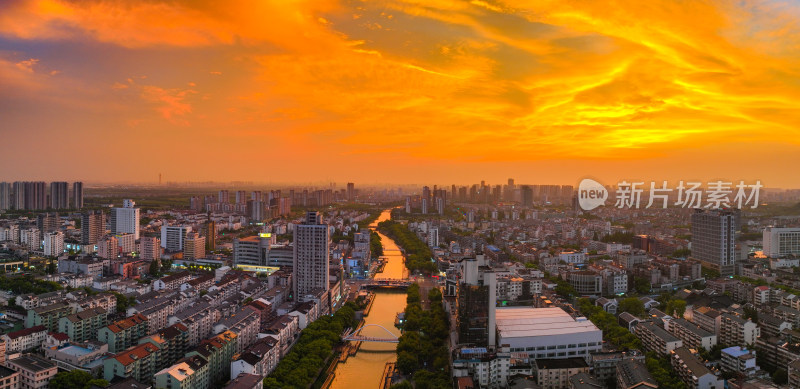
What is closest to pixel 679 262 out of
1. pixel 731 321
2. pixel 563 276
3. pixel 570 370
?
pixel 563 276

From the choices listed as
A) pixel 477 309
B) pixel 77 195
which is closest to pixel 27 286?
pixel 477 309

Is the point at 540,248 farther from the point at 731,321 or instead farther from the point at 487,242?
the point at 731,321

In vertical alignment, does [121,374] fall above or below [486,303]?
below

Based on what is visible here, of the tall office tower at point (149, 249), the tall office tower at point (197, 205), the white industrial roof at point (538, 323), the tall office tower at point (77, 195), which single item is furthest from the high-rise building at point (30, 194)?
the white industrial roof at point (538, 323)

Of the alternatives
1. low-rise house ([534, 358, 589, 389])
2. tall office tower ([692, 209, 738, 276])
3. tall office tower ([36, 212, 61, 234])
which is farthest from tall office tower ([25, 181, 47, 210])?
tall office tower ([692, 209, 738, 276])

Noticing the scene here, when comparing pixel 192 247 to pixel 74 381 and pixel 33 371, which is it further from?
pixel 74 381

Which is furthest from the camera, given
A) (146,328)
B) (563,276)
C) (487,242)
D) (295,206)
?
(295,206)
